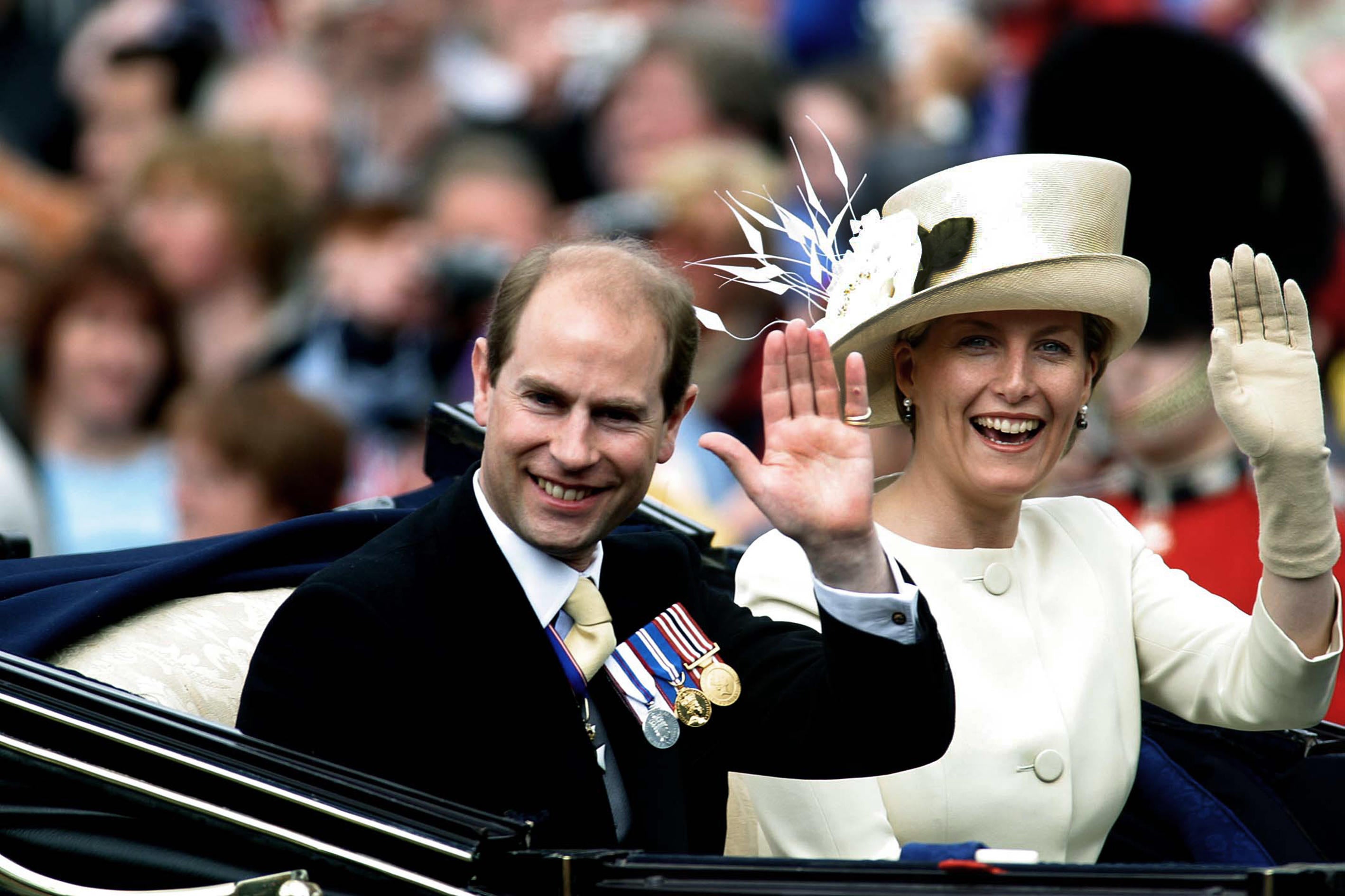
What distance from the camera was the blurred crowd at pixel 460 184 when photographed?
19.7 ft

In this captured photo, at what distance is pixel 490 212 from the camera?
7465 millimetres

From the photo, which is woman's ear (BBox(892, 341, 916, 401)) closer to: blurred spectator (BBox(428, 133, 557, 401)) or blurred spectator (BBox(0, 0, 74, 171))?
blurred spectator (BBox(428, 133, 557, 401))

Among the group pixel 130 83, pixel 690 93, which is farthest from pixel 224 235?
pixel 130 83

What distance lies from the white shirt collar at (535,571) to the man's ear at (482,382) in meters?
0.15

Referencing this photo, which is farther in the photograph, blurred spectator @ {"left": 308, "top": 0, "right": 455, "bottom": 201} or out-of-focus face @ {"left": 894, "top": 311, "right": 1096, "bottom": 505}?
blurred spectator @ {"left": 308, "top": 0, "right": 455, "bottom": 201}

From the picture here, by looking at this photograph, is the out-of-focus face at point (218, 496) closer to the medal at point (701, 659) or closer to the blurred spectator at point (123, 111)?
the medal at point (701, 659)

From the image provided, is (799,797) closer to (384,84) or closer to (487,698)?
(487,698)

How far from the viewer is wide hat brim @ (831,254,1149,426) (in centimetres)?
324

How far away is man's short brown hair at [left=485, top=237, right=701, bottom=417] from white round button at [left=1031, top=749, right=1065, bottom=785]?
2.73 ft

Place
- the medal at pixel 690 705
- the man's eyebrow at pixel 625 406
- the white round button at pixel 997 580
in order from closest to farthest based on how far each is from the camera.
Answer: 1. the man's eyebrow at pixel 625 406
2. the medal at pixel 690 705
3. the white round button at pixel 997 580

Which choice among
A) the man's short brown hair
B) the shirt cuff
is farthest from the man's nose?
the shirt cuff

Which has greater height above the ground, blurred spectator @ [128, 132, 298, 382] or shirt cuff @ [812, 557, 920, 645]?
blurred spectator @ [128, 132, 298, 382]

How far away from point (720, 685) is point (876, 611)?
1.11ft

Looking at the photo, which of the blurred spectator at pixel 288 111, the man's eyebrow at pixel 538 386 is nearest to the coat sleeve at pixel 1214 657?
the man's eyebrow at pixel 538 386
